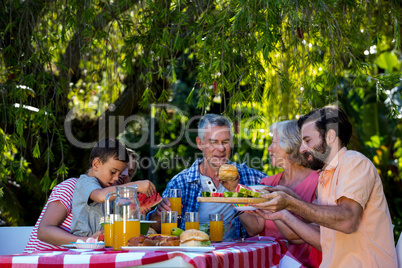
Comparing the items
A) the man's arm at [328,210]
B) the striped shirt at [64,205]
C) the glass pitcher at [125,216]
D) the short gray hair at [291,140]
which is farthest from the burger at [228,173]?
the glass pitcher at [125,216]

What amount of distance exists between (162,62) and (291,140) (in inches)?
54.0

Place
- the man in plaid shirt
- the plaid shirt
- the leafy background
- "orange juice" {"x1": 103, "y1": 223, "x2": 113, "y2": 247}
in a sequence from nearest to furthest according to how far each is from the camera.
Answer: "orange juice" {"x1": 103, "y1": 223, "x2": 113, "y2": 247}, the leafy background, the plaid shirt, the man in plaid shirt

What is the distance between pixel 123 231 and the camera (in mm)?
2209

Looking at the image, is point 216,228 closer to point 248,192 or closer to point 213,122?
point 248,192

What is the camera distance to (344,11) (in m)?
3.97

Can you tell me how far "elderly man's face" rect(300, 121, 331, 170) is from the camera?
9.05 feet

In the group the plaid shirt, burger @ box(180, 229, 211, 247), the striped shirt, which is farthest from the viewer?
the plaid shirt

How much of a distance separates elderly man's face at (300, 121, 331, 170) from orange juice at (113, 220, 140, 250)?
109cm

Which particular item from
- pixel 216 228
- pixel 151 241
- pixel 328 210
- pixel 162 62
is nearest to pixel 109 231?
pixel 151 241

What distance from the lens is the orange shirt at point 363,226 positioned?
2434mm

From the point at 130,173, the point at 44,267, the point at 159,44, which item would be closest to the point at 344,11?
the point at 159,44

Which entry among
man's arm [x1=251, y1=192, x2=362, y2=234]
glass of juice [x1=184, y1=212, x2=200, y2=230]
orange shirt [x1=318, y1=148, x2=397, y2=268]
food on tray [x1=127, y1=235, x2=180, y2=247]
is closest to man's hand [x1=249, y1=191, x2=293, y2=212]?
→ man's arm [x1=251, y1=192, x2=362, y2=234]

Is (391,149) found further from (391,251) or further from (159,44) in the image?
(391,251)

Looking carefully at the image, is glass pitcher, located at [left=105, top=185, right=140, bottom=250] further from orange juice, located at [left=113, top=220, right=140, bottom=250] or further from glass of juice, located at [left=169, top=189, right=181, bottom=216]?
glass of juice, located at [left=169, top=189, right=181, bottom=216]
